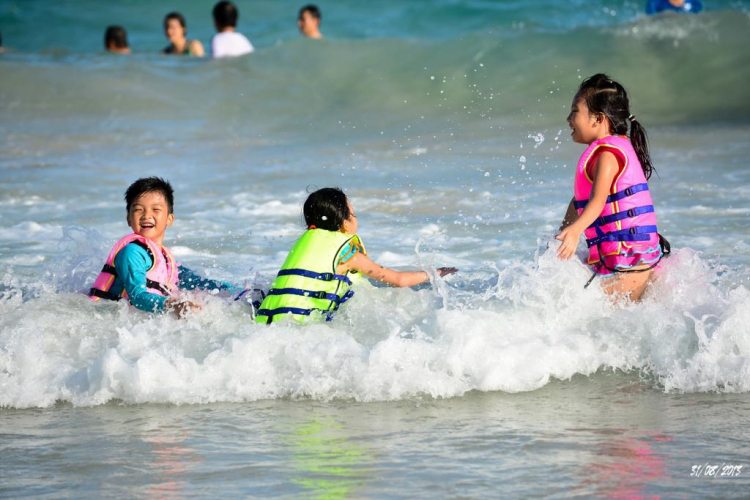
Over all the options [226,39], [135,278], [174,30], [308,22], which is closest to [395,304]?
[135,278]

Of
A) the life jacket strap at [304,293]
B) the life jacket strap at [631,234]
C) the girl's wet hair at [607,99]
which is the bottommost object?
the life jacket strap at [304,293]

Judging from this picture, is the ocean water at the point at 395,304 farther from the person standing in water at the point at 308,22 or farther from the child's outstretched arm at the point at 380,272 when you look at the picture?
the person standing in water at the point at 308,22

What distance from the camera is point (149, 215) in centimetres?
560

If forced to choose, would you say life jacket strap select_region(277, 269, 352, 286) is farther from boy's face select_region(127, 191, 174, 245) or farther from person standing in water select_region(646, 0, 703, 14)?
person standing in water select_region(646, 0, 703, 14)

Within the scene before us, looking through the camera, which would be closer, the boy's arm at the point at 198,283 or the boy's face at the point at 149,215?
the boy's face at the point at 149,215

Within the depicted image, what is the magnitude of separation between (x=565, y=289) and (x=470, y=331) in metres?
0.59

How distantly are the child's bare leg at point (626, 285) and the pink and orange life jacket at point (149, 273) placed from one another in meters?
2.24

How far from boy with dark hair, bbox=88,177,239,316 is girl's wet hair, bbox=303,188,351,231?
2.43 ft

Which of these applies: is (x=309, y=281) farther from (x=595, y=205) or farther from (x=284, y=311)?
(x=595, y=205)

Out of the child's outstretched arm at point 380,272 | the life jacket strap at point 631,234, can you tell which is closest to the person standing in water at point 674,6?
the life jacket strap at point 631,234

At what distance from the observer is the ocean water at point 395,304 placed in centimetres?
381

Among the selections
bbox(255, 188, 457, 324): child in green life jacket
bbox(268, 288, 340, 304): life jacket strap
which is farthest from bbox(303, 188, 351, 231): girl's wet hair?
bbox(268, 288, 340, 304): life jacket strap

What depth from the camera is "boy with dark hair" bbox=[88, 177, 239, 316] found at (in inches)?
210

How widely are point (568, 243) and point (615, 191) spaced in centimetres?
51
